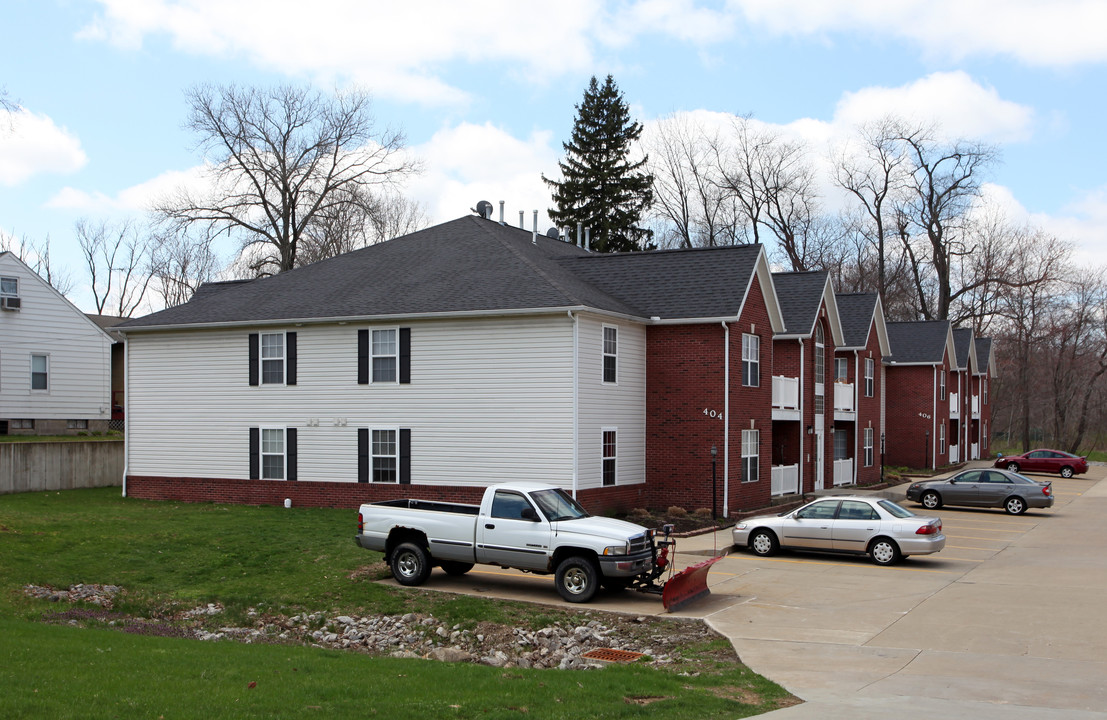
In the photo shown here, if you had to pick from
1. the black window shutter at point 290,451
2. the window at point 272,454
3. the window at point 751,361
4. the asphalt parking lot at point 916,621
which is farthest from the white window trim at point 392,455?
the window at point 751,361

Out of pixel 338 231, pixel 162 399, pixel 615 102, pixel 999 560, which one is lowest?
pixel 999 560

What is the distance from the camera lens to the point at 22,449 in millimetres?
31359

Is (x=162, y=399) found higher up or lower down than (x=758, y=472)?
higher up

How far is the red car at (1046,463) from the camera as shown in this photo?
5306 centimetres

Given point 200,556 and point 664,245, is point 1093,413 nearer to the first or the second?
point 664,245

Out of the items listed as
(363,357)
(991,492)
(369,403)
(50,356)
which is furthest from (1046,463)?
(50,356)

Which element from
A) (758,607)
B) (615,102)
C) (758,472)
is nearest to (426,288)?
(758,472)

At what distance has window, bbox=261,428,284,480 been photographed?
95.3ft

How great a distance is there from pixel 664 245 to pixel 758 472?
4193 cm

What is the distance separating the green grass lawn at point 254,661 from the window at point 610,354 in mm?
8281

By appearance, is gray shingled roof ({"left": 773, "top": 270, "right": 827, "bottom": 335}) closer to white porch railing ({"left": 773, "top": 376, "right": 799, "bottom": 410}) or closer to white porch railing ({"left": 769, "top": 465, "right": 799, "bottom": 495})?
white porch railing ({"left": 773, "top": 376, "right": 799, "bottom": 410})

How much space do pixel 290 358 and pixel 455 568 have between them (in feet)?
39.5

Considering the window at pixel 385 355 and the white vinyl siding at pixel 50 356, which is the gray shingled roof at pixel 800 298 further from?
the white vinyl siding at pixel 50 356

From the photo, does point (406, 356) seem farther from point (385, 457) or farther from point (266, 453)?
point (266, 453)
